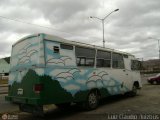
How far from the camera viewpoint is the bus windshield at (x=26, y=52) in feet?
30.1

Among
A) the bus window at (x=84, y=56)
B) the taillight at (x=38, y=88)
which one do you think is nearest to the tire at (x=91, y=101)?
the bus window at (x=84, y=56)

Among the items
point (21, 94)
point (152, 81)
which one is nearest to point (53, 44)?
point (21, 94)

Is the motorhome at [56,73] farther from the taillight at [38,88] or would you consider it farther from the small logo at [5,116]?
the small logo at [5,116]

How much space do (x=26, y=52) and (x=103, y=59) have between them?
14.1 feet

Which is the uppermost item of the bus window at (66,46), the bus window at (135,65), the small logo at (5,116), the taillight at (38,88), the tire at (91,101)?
the bus window at (66,46)

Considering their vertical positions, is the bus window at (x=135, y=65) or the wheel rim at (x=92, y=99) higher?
the bus window at (x=135, y=65)

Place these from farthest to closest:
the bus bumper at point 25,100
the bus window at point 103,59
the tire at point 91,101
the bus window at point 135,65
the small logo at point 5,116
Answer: the bus window at point 135,65, the bus window at point 103,59, the tire at point 91,101, the small logo at point 5,116, the bus bumper at point 25,100

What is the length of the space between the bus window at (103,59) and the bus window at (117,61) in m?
0.46

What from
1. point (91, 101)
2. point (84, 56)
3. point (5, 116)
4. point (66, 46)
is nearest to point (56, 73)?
point (66, 46)

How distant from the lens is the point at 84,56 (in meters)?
11.1

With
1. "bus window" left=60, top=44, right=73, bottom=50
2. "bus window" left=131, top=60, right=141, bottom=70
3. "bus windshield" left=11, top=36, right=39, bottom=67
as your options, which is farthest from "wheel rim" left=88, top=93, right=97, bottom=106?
"bus window" left=131, top=60, right=141, bottom=70

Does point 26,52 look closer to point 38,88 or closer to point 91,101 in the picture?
point 38,88

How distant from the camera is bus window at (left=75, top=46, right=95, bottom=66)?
1073 centimetres

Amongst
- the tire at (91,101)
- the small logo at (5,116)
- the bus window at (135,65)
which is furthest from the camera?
the bus window at (135,65)
